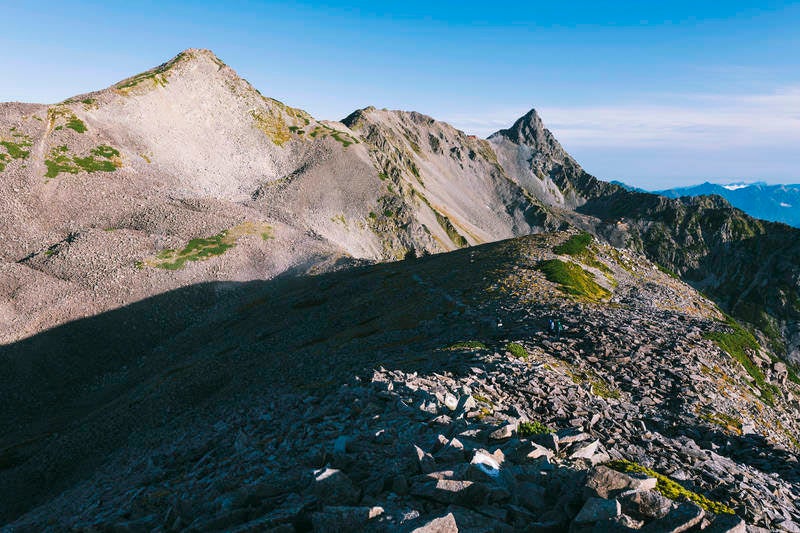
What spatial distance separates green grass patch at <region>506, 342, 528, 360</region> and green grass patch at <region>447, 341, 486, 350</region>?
4.71 feet

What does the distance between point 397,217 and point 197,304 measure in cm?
6587

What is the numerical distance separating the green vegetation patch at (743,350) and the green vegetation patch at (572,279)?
9.00 m

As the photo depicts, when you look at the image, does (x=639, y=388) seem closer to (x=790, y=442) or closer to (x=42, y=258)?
(x=790, y=442)

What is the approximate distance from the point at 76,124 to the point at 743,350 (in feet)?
400

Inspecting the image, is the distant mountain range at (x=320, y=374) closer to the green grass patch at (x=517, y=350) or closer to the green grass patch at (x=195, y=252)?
the green grass patch at (x=517, y=350)

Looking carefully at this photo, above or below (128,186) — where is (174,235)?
below

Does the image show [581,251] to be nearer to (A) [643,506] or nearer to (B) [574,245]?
(B) [574,245]

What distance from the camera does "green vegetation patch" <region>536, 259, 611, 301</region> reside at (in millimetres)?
37938

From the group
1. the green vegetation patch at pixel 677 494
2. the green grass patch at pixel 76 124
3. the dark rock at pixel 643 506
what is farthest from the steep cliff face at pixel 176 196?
the dark rock at pixel 643 506

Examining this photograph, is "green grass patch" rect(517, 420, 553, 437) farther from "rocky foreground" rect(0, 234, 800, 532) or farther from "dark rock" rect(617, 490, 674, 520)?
"dark rock" rect(617, 490, 674, 520)

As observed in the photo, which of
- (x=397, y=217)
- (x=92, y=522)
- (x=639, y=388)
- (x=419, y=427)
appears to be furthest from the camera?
(x=397, y=217)

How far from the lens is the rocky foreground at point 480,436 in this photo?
376 inches

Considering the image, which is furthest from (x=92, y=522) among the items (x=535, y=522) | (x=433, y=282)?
(x=433, y=282)

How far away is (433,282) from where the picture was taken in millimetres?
45312
